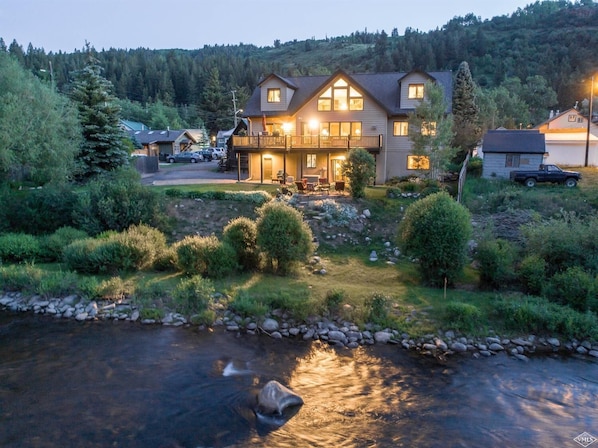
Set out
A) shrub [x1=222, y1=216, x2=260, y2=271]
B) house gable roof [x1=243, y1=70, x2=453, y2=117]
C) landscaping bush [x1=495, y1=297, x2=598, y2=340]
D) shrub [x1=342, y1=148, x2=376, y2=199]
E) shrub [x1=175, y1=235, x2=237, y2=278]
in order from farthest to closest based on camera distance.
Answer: house gable roof [x1=243, y1=70, x2=453, y2=117]
shrub [x1=342, y1=148, x2=376, y2=199]
shrub [x1=222, y1=216, x2=260, y2=271]
shrub [x1=175, y1=235, x2=237, y2=278]
landscaping bush [x1=495, y1=297, x2=598, y2=340]

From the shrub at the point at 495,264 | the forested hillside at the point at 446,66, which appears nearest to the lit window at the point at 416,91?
the shrub at the point at 495,264

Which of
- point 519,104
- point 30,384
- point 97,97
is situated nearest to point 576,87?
point 519,104

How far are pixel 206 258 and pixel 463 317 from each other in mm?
8627

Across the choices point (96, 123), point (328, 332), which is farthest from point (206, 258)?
point (96, 123)

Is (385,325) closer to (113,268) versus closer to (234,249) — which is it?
(234,249)

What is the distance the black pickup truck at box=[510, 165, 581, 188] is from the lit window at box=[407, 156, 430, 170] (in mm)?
5106

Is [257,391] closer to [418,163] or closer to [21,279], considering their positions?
[21,279]

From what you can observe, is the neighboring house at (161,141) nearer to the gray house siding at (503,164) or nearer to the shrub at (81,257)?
the gray house siding at (503,164)

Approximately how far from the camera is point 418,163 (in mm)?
28906

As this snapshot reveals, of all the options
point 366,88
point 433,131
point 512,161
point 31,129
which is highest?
point 366,88

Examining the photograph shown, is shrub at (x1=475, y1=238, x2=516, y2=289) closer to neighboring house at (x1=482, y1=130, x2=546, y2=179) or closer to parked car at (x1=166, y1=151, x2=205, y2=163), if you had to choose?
neighboring house at (x1=482, y1=130, x2=546, y2=179)

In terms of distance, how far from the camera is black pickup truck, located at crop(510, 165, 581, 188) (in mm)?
26484

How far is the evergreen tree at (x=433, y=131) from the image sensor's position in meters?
26.4

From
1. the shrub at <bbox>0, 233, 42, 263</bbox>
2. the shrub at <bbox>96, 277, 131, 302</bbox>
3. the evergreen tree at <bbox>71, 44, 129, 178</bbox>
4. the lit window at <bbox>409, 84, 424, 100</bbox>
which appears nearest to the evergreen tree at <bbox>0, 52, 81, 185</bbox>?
the evergreen tree at <bbox>71, 44, 129, 178</bbox>
